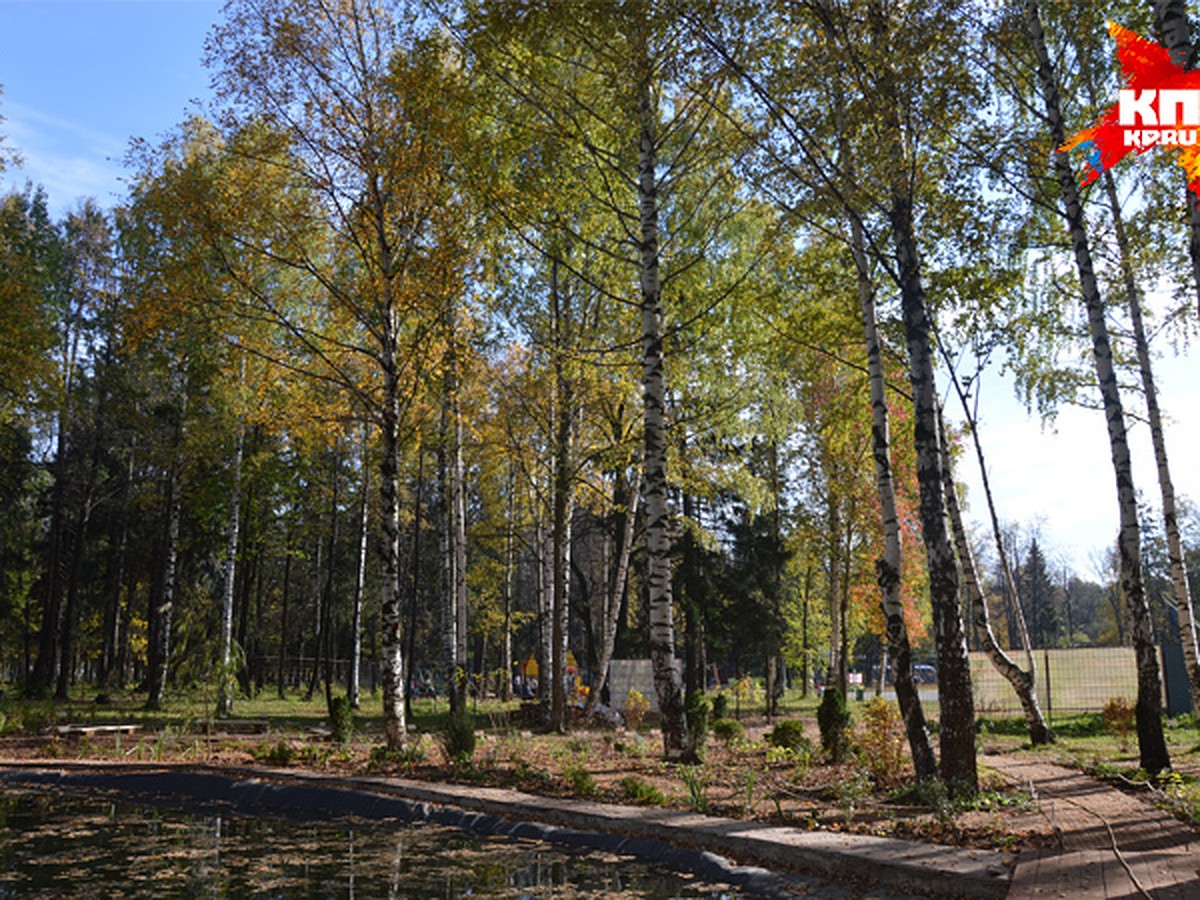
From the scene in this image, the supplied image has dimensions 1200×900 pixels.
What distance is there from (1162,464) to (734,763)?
6.79 m

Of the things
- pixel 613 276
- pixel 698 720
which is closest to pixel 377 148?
pixel 613 276

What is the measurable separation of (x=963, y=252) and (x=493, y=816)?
8.06 metres

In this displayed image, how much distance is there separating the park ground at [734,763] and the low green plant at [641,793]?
0.01 metres

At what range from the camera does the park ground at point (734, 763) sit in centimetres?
707

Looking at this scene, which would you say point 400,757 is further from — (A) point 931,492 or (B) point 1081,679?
(B) point 1081,679

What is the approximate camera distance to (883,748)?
9508mm

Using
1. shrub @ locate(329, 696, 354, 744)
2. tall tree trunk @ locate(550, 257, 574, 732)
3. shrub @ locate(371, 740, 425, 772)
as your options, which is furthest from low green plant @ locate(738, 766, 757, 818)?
tall tree trunk @ locate(550, 257, 574, 732)

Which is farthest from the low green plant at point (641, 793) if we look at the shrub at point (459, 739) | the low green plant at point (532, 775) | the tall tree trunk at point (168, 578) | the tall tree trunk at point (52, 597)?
the tall tree trunk at point (52, 597)

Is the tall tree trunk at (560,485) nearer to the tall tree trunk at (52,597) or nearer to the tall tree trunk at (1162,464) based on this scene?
the tall tree trunk at (1162,464)

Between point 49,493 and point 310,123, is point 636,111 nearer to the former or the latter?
point 310,123

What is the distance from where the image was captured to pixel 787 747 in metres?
12.0

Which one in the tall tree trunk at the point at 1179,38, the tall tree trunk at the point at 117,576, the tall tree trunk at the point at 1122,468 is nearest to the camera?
the tall tree trunk at the point at 1179,38

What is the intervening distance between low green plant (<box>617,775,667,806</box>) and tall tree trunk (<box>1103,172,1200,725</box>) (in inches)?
257

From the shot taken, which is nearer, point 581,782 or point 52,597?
point 581,782
